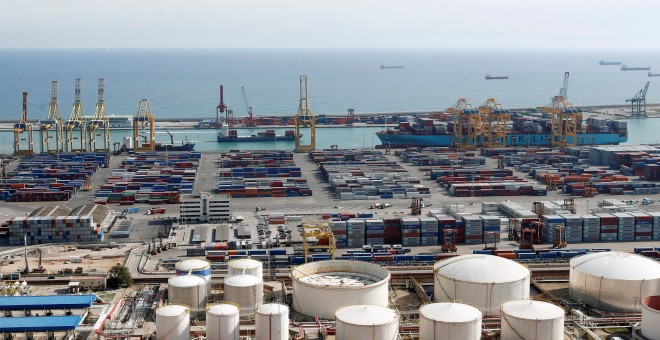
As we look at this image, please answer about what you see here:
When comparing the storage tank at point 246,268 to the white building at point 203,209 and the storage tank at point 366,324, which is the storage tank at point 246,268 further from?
the white building at point 203,209

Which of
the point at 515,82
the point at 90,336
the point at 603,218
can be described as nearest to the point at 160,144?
the point at 603,218

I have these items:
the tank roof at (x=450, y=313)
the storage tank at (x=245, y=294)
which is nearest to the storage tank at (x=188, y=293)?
the storage tank at (x=245, y=294)

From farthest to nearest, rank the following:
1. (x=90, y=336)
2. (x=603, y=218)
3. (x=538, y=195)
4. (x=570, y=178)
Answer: (x=570, y=178), (x=538, y=195), (x=603, y=218), (x=90, y=336)

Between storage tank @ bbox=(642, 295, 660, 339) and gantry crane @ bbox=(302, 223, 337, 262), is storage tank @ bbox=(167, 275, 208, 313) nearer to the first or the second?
gantry crane @ bbox=(302, 223, 337, 262)

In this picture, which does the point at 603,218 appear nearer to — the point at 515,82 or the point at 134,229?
the point at 134,229

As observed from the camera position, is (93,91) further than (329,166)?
Yes

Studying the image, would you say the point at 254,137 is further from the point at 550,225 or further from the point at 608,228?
the point at 608,228
